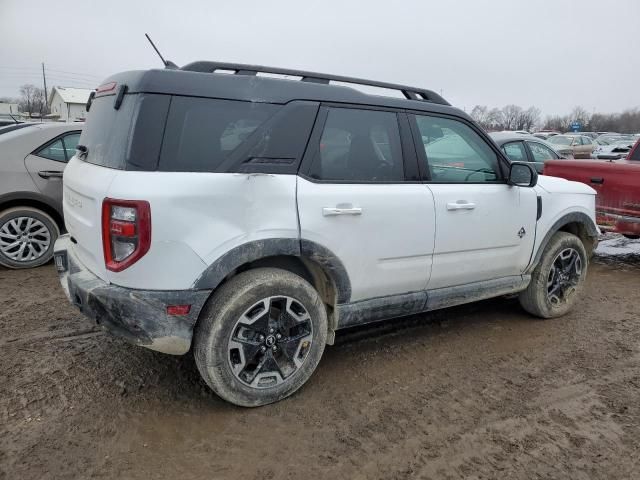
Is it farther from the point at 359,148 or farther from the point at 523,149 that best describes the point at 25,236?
the point at 523,149

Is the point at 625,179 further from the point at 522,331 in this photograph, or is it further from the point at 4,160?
the point at 4,160

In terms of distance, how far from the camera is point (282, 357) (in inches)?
123

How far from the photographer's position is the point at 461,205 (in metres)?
3.66

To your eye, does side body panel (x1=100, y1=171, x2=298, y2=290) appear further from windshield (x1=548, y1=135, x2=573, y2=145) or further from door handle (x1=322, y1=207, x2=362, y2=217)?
windshield (x1=548, y1=135, x2=573, y2=145)

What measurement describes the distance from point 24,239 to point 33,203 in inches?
16.4

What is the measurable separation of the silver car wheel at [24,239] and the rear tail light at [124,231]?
11.9 ft

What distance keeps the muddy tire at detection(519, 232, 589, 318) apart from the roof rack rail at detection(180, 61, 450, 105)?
171cm

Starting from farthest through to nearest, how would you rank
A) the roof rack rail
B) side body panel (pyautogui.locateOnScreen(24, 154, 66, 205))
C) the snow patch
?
the snow patch < side body panel (pyautogui.locateOnScreen(24, 154, 66, 205)) < the roof rack rail

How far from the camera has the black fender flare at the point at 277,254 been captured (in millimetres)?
2746

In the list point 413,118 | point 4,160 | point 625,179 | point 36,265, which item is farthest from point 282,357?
point 625,179

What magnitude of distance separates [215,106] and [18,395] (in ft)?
7.07

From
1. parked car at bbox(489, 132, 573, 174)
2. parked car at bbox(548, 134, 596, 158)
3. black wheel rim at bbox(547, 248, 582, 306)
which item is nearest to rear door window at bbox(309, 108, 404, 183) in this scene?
black wheel rim at bbox(547, 248, 582, 306)

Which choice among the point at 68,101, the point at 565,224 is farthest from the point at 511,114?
the point at 565,224

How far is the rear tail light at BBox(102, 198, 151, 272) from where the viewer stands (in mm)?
2533
